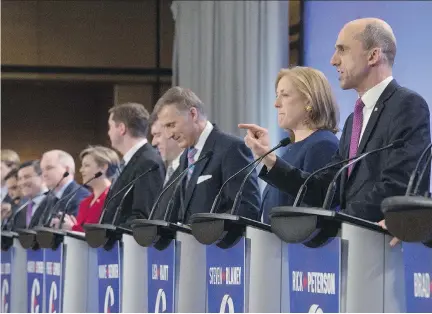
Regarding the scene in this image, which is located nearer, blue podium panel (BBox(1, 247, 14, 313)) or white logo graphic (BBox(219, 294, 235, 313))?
white logo graphic (BBox(219, 294, 235, 313))

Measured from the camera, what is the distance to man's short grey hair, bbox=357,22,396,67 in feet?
12.5

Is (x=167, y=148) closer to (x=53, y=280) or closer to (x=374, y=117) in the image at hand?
(x=53, y=280)

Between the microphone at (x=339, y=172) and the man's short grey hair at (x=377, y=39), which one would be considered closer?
the microphone at (x=339, y=172)

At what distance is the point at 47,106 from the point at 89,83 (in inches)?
24.1

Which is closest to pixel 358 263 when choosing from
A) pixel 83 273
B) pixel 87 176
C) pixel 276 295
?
pixel 276 295

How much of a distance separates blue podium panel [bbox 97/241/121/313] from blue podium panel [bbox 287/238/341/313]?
5.78ft

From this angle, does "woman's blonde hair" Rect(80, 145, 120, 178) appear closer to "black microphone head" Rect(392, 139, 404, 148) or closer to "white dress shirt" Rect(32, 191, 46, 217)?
"white dress shirt" Rect(32, 191, 46, 217)

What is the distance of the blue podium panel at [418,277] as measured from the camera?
2.83 metres

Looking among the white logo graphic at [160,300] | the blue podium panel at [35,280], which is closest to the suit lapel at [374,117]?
the white logo graphic at [160,300]

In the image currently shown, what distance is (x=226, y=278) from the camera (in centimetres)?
388

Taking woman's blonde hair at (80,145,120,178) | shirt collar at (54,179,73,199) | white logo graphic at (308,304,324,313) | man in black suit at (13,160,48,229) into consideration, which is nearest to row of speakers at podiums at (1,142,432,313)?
white logo graphic at (308,304,324,313)

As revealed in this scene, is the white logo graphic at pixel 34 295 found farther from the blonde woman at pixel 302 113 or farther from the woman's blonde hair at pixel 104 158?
the blonde woman at pixel 302 113

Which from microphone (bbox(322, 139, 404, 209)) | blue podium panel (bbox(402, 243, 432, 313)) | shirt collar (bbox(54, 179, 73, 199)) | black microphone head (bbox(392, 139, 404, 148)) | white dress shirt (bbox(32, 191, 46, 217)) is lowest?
blue podium panel (bbox(402, 243, 432, 313))

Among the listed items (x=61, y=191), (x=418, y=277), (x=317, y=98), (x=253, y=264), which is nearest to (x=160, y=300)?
(x=253, y=264)
